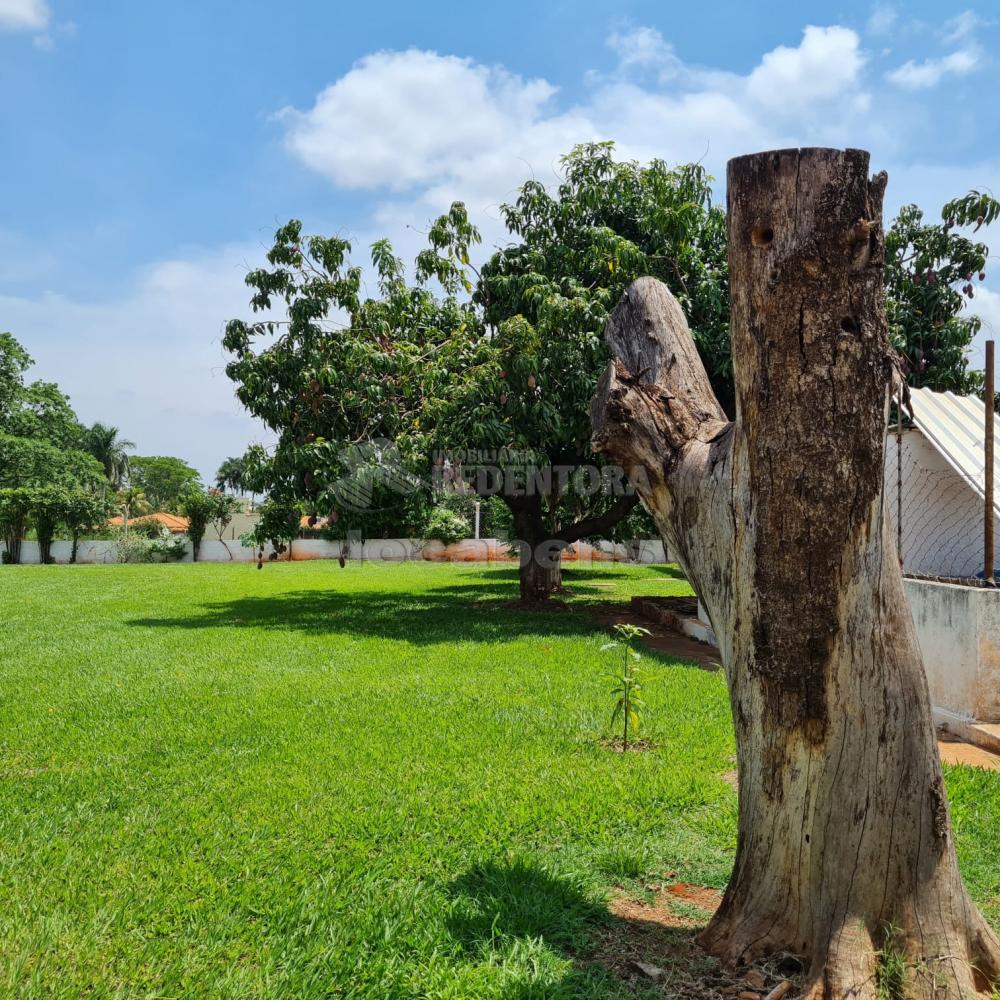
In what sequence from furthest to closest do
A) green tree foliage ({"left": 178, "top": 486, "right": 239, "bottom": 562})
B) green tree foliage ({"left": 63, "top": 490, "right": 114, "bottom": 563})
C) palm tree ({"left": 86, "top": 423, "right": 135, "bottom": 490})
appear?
palm tree ({"left": 86, "top": 423, "right": 135, "bottom": 490})
green tree foliage ({"left": 178, "top": 486, "right": 239, "bottom": 562})
green tree foliage ({"left": 63, "top": 490, "right": 114, "bottom": 563})

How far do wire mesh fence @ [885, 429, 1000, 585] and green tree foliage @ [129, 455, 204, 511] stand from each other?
58.0m

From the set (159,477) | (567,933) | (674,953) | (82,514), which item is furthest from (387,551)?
(159,477)

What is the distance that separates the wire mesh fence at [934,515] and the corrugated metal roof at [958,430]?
0.59 ft

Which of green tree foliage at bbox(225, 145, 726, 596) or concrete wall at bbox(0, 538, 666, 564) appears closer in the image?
green tree foliage at bbox(225, 145, 726, 596)

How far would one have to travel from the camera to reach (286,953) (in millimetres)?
2738

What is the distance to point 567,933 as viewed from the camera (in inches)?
113

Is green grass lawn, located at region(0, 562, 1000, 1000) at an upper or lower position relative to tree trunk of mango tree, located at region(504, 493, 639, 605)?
lower

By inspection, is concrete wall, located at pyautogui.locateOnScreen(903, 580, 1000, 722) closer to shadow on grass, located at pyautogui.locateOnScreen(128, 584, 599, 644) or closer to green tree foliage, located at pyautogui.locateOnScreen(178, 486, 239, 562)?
shadow on grass, located at pyautogui.locateOnScreen(128, 584, 599, 644)

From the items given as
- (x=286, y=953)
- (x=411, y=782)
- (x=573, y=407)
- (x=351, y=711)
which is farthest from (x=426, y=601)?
(x=286, y=953)

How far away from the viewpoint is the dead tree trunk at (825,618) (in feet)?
7.46

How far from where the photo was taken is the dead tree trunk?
227 cm

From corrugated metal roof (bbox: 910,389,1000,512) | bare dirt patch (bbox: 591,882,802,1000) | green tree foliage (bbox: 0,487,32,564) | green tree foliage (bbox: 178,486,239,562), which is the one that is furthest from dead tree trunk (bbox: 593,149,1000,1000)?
green tree foliage (bbox: 0,487,32,564)

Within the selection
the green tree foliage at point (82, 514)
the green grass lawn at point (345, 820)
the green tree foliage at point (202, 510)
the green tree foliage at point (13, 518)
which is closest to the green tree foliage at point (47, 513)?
the green tree foliage at point (82, 514)

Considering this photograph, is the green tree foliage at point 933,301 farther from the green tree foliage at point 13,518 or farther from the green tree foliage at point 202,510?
the green tree foliage at point 13,518
